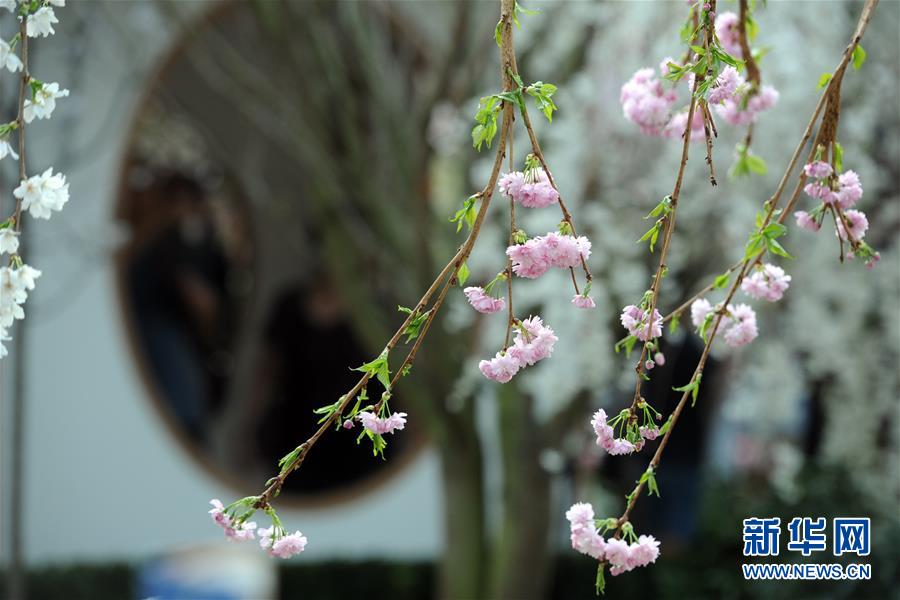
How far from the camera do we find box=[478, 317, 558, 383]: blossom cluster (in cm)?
138

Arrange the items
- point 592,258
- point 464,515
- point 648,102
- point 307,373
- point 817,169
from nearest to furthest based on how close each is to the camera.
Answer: point 817,169
point 648,102
point 592,258
point 464,515
point 307,373

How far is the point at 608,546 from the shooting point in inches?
55.4

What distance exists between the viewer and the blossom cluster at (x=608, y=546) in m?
1.40

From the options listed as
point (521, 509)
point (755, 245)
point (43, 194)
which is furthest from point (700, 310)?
point (521, 509)

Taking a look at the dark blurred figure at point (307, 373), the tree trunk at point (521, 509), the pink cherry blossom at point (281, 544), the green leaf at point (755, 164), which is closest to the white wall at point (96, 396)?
the dark blurred figure at point (307, 373)

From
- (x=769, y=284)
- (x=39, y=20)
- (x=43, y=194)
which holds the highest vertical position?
(x=39, y=20)

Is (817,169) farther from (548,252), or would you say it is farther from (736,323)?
(548,252)

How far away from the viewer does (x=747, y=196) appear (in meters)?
4.04

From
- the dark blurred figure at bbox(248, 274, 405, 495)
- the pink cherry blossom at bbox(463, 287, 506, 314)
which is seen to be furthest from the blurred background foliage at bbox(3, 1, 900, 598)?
the pink cherry blossom at bbox(463, 287, 506, 314)

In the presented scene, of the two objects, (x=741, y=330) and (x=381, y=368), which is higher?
(x=741, y=330)

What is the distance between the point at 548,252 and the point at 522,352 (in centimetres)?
12

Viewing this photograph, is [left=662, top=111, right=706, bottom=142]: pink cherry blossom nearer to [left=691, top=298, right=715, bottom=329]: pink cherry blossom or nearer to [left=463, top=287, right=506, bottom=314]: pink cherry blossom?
[left=691, top=298, right=715, bottom=329]: pink cherry blossom

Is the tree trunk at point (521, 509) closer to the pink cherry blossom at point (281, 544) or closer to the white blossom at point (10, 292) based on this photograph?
the pink cherry blossom at point (281, 544)

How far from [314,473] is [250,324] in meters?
0.85
